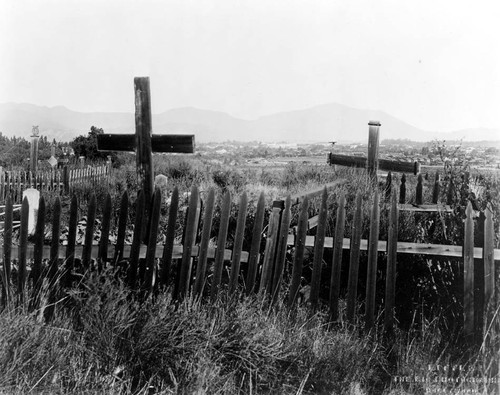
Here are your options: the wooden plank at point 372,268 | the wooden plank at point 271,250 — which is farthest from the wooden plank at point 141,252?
the wooden plank at point 372,268

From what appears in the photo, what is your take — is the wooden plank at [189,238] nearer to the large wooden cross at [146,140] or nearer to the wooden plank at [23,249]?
the large wooden cross at [146,140]

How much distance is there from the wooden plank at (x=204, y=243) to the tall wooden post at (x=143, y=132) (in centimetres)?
124

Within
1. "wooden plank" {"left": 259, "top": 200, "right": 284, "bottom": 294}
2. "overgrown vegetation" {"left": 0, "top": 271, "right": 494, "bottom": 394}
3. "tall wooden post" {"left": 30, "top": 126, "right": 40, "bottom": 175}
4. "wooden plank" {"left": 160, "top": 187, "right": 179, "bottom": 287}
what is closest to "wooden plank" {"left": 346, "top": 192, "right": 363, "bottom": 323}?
"overgrown vegetation" {"left": 0, "top": 271, "right": 494, "bottom": 394}

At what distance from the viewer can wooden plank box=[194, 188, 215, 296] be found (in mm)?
4527

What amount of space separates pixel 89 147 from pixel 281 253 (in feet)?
77.7

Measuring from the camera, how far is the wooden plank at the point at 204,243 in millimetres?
4527

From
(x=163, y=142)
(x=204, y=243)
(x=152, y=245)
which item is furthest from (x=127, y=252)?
(x=163, y=142)

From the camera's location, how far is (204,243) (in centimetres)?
458

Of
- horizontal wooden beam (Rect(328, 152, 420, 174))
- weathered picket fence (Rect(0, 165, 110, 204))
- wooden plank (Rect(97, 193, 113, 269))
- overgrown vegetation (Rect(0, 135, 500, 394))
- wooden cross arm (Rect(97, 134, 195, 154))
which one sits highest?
wooden cross arm (Rect(97, 134, 195, 154))

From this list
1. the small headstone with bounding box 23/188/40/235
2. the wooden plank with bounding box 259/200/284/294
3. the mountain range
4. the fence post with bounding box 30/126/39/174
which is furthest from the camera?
the mountain range

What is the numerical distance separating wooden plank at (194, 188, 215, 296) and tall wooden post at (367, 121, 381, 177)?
5.82m

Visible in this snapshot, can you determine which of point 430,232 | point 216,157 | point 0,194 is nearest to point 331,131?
point 216,157

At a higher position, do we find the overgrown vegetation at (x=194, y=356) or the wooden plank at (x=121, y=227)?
the wooden plank at (x=121, y=227)

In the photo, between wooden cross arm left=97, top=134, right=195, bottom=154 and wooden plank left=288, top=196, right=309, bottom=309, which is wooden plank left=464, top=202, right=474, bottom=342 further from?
wooden cross arm left=97, top=134, right=195, bottom=154
